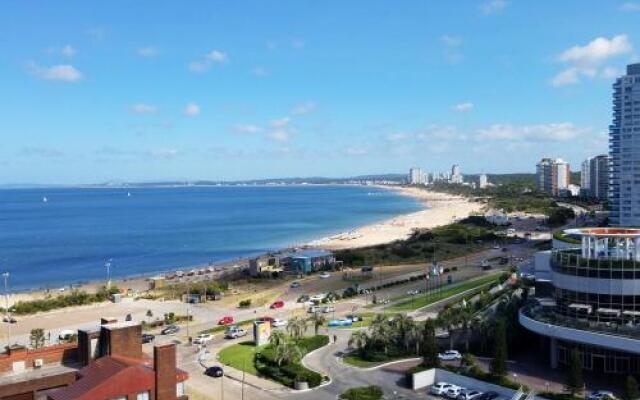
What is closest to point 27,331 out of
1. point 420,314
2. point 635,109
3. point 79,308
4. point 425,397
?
point 79,308

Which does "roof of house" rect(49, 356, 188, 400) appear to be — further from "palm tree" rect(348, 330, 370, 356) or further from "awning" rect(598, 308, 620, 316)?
"awning" rect(598, 308, 620, 316)

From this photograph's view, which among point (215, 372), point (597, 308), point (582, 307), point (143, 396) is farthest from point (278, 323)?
point (143, 396)

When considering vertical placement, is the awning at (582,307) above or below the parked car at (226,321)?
above

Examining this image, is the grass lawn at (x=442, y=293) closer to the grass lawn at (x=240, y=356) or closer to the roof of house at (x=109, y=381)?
the grass lawn at (x=240, y=356)

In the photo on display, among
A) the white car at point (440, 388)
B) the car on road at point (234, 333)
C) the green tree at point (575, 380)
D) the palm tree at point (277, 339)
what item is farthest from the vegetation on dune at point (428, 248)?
the green tree at point (575, 380)

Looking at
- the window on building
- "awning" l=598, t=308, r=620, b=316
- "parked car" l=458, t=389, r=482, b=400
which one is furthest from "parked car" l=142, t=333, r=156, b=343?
"awning" l=598, t=308, r=620, b=316

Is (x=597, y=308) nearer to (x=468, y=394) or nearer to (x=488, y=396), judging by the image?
(x=488, y=396)

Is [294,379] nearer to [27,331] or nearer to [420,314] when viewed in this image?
[420,314]
